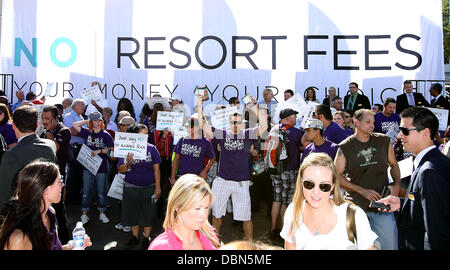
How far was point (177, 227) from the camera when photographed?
280 centimetres

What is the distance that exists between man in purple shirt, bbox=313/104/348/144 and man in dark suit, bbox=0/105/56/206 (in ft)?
13.2

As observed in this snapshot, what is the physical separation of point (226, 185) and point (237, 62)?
6221 mm

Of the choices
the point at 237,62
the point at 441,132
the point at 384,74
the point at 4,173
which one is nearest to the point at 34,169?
the point at 4,173

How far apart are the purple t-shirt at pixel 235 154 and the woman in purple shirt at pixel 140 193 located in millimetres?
1015

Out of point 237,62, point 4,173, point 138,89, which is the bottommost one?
point 4,173

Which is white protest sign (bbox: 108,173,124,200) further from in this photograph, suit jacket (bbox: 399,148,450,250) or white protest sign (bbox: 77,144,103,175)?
suit jacket (bbox: 399,148,450,250)

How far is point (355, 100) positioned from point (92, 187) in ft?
21.9

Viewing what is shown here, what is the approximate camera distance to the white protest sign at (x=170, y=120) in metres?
7.70

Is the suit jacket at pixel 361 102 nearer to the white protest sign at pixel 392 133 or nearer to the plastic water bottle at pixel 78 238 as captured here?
the white protest sign at pixel 392 133

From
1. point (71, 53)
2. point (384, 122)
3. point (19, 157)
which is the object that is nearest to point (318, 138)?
point (384, 122)

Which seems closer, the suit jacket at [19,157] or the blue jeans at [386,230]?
the suit jacket at [19,157]

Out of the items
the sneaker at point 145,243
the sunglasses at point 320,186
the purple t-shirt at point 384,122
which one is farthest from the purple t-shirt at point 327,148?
the purple t-shirt at point 384,122

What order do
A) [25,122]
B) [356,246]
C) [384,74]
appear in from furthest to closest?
[384,74]
[25,122]
[356,246]

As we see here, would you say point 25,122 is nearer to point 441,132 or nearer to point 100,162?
point 100,162
